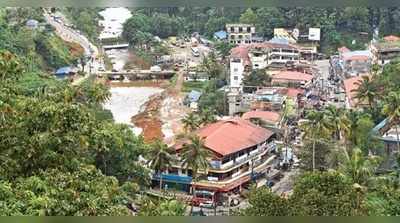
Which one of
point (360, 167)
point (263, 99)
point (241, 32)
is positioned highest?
point (241, 32)

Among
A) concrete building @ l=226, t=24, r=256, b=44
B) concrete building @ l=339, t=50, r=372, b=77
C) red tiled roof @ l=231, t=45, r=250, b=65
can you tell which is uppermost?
concrete building @ l=226, t=24, r=256, b=44

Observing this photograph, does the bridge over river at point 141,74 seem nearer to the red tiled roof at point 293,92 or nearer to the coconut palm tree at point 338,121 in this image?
the red tiled roof at point 293,92

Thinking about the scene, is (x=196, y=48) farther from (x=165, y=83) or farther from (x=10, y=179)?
(x=10, y=179)

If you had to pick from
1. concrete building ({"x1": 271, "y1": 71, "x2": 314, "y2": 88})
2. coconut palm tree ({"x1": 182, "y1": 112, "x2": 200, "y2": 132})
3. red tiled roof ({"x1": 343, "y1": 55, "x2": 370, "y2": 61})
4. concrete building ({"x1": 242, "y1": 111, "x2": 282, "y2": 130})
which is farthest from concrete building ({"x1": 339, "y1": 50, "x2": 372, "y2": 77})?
coconut palm tree ({"x1": 182, "y1": 112, "x2": 200, "y2": 132})

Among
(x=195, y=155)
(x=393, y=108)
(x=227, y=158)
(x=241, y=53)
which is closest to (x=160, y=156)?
(x=195, y=155)

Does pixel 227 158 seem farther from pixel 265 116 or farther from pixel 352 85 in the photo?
pixel 352 85

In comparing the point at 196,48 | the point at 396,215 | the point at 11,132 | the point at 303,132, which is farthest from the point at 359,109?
the point at 11,132

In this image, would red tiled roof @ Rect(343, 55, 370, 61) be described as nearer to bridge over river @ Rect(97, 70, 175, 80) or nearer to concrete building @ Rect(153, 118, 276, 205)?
concrete building @ Rect(153, 118, 276, 205)
